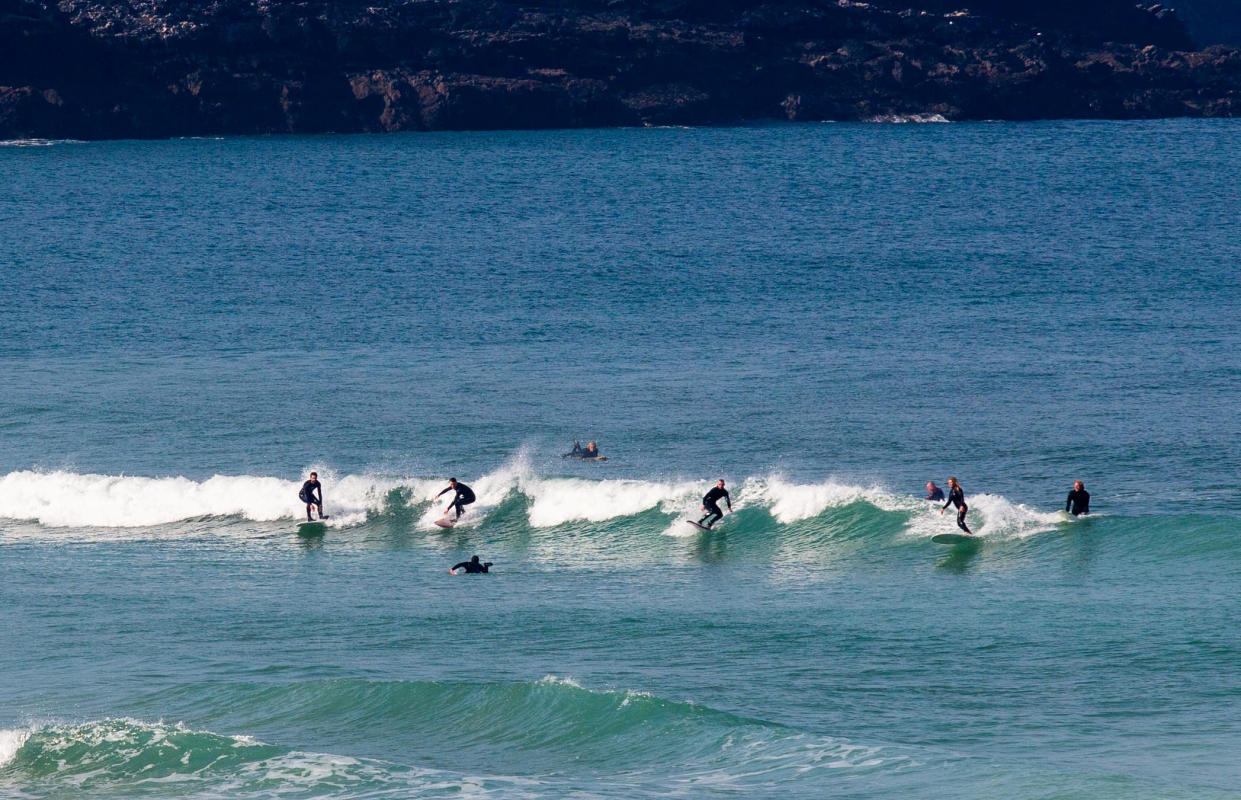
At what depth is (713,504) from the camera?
35562mm

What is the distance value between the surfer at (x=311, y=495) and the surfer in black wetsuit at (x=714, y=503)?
9455 mm

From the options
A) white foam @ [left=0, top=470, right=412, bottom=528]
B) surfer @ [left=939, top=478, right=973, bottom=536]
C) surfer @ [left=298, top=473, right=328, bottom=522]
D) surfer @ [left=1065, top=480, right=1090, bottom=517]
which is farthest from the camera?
white foam @ [left=0, top=470, right=412, bottom=528]

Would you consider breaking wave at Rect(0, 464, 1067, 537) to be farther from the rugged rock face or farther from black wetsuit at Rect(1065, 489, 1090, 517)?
the rugged rock face

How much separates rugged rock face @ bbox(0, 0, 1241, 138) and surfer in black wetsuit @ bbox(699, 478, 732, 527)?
12502 cm

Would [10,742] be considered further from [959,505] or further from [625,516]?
[959,505]

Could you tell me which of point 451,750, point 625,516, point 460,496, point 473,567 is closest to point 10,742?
point 451,750

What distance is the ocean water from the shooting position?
2352cm

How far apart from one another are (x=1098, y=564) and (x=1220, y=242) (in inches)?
2236

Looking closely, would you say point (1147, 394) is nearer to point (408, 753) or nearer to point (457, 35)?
point (408, 753)

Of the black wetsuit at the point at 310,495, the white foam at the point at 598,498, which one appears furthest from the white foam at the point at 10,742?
the white foam at the point at 598,498

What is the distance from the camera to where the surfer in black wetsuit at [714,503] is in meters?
35.5

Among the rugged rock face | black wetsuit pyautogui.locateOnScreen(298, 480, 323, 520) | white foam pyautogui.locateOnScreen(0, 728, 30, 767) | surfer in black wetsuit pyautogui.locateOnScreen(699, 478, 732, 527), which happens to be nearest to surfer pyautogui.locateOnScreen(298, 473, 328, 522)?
black wetsuit pyautogui.locateOnScreen(298, 480, 323, 520)

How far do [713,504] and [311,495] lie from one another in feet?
32.2

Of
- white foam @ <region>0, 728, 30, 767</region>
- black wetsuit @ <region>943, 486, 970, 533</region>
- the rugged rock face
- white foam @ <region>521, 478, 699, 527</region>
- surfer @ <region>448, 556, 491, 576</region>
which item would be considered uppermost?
the rugged rock face
